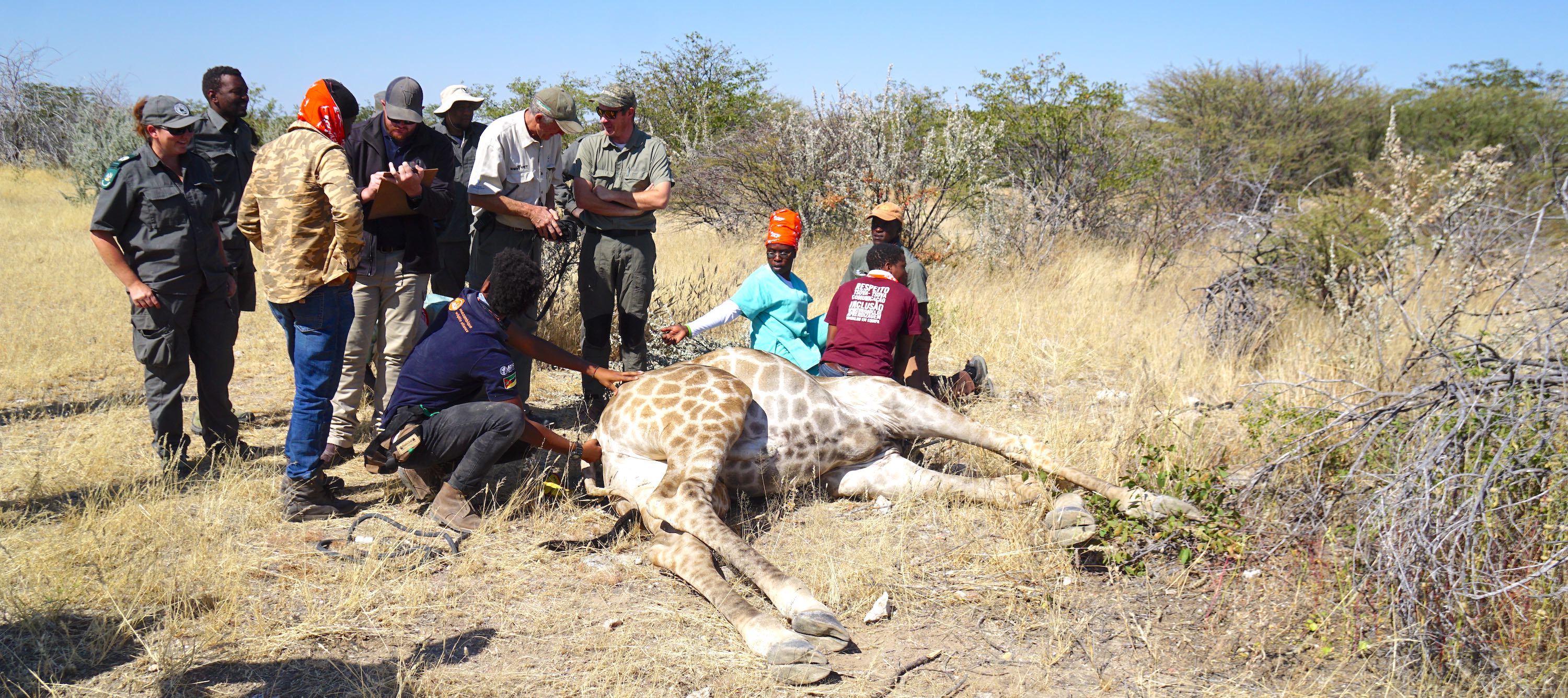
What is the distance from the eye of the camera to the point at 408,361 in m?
4.40

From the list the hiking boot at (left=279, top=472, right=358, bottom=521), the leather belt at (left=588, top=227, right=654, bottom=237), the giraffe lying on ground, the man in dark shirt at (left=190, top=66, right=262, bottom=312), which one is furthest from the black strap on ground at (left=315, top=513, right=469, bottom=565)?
the leather belt at (left=588, top=227, right=654, bottom=237)

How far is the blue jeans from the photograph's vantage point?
421 centimetres

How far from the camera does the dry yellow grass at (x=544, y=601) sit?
3055 millimetres

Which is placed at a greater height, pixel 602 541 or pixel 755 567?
pixel 755 567

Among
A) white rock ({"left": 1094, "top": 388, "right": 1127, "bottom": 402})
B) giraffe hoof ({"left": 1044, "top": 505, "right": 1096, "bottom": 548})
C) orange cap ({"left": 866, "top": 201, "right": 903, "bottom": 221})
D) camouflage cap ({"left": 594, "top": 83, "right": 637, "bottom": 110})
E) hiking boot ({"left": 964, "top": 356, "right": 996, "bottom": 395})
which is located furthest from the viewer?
hiking boot ({"left": 964, "top": 356, "right": 996, "bottom": 395})

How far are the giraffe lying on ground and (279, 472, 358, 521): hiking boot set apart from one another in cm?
111

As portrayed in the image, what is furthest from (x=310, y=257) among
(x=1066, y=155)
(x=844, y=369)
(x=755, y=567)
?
(x=1066, y=155)

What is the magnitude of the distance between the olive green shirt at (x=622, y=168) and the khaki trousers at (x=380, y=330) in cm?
115

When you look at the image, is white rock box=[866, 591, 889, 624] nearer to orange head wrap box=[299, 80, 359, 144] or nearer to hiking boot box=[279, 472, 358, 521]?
hiking boot box=[279, 472, 358, 521]

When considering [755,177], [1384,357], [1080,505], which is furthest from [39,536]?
[755,177]

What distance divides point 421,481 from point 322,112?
1.66m

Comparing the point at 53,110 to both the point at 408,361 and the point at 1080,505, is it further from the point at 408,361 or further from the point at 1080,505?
the point at 1080,505

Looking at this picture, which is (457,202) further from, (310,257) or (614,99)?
(310,257)

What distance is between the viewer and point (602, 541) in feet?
13.6
